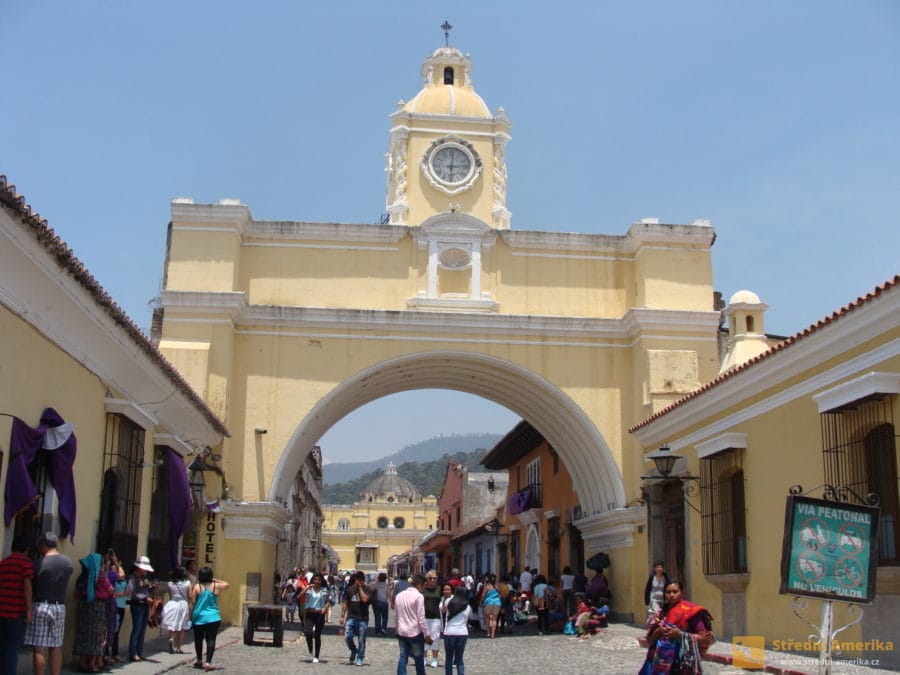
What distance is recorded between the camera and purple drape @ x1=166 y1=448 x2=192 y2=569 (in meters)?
14.7

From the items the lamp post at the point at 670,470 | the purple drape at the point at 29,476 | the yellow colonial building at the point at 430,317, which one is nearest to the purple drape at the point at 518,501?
the yellow colonial building at the point at 430,317

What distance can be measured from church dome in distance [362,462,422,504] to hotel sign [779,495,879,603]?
8528cm

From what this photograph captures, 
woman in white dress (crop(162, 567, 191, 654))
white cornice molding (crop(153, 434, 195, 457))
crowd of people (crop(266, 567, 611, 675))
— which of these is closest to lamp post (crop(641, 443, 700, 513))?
crowd of people (crop(266, 567, 611, 675))

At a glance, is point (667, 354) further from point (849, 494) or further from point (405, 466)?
point (405, 466)

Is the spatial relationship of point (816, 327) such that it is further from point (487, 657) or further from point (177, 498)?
point (177, 498)

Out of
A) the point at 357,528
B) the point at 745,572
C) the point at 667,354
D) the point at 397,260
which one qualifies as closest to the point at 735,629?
the point at 745,572

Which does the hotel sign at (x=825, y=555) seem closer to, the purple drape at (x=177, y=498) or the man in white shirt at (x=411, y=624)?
the man in white shirt at (x=411, y=624)

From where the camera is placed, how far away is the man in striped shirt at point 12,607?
25.9ft

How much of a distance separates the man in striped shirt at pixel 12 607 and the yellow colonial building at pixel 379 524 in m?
75.9

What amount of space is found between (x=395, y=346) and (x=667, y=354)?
5.07 m

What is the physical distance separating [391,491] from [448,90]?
7736 cm

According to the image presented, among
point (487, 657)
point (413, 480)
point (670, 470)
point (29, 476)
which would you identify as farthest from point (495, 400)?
point (413, 480)

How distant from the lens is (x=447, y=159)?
21.1 meters

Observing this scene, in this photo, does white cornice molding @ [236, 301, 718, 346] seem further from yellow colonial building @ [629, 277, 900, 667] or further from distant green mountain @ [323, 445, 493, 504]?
distant green mountain @ [323, 445, 493, 504]
